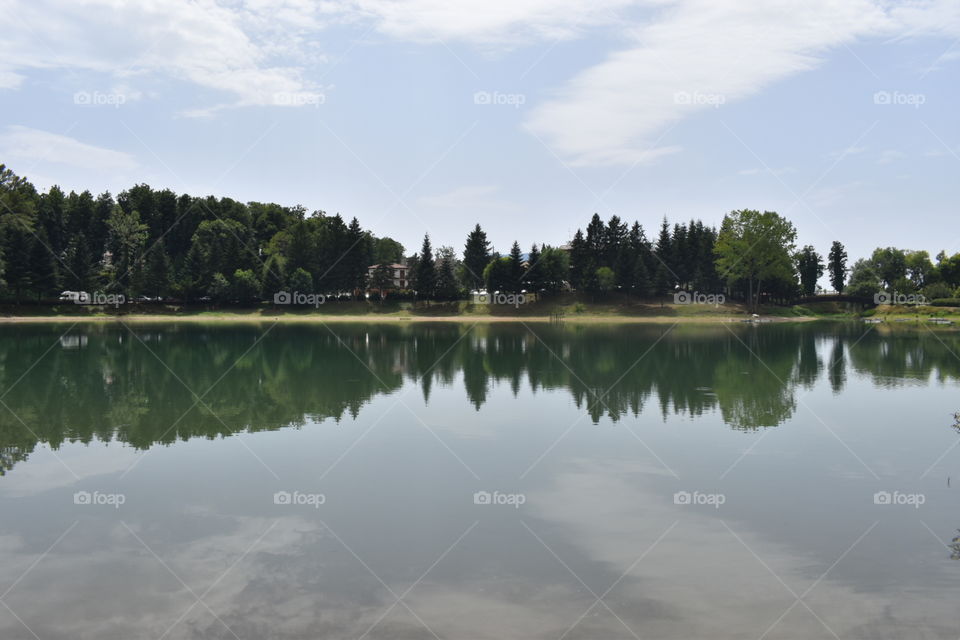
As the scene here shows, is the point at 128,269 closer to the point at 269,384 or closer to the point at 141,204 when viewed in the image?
the point at 141,204

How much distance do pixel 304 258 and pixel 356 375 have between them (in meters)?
78.0

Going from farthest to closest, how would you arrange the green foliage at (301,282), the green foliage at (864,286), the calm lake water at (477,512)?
the green foliage at (864,286)
the green foliage at (301,282)
the calm lake water at (477,512)

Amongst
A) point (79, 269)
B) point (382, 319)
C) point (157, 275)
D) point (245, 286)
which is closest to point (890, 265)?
point (382, 319)

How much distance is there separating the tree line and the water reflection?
35.9 metres

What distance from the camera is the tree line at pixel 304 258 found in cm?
9906

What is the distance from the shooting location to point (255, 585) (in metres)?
10.6

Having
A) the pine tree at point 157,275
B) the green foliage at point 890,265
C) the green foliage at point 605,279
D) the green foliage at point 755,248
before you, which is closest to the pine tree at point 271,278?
the pine tree at point 157,275

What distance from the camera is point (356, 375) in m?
36.4

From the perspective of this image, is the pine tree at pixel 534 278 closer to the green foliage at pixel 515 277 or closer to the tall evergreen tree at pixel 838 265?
the green foliage at pixel 515 277

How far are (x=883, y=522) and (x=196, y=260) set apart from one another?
106198 millimetres

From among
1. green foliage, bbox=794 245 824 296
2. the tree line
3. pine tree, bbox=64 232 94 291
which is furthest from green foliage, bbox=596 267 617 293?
pine tree, bbox=64 232 94 291

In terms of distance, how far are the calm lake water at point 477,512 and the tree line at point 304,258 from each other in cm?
7319

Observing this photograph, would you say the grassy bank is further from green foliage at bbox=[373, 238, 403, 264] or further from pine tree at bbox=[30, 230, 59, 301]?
green foliage at bbox=[373, 238, 403, 264]

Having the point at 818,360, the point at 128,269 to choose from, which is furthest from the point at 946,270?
the point at 128,269
